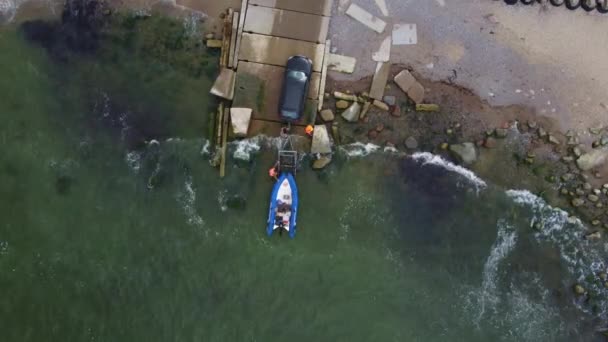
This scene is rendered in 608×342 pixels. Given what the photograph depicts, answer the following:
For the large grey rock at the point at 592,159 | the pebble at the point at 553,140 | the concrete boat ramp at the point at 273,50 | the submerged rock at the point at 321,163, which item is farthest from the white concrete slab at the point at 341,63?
the large grey rock at the point at 592,159

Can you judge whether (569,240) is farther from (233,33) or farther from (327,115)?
(233,33)

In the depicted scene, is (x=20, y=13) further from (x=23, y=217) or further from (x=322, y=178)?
(x=322, y=178)

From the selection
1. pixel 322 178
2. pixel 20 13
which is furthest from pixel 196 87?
pixel 20 13

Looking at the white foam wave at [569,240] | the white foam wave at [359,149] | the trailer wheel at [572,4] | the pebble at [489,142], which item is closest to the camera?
the trailer wheel at [572,4]

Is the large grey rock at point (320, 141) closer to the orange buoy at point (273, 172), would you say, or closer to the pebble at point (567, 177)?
the orange buoy at point (273, 172)

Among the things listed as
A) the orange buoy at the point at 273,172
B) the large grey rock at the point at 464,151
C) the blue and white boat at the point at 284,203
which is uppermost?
the large grey rock at the point at 464,151

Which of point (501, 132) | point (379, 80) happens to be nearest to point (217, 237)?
point (379, 80)

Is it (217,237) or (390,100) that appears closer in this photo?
(390,100)
